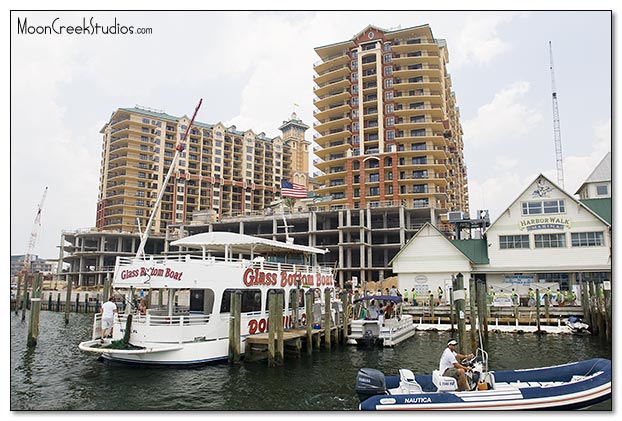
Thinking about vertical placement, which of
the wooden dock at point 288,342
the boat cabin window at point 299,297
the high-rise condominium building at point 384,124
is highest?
the high-rise condominium building at point 384,124

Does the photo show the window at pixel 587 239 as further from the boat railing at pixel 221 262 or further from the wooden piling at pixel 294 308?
the wooden piling at pixel 294 308

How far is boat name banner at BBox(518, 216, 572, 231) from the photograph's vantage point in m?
35.5

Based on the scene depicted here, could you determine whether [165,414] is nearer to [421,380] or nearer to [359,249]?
[421,380]

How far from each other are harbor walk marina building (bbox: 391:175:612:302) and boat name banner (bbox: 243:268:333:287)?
13.2 m

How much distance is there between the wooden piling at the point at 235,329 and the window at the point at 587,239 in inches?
1120

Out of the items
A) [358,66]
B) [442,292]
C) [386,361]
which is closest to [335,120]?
[358,66]

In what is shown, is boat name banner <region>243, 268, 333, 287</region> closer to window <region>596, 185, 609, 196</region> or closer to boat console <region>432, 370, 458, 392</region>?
boat console <region>432, 370, 458, 392</region>

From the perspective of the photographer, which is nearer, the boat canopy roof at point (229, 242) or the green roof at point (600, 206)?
the boat canopy roof at point (229, 242)

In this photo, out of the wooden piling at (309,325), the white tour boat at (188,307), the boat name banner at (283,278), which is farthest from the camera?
the wooden piling at (309,325)

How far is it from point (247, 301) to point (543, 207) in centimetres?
2643

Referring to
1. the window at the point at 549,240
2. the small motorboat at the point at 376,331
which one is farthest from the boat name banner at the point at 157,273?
the window at the point at 549,240

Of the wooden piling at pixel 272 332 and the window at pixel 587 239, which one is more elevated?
the window at pixel 587 239

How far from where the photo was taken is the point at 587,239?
35000mm

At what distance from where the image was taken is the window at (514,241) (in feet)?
121
